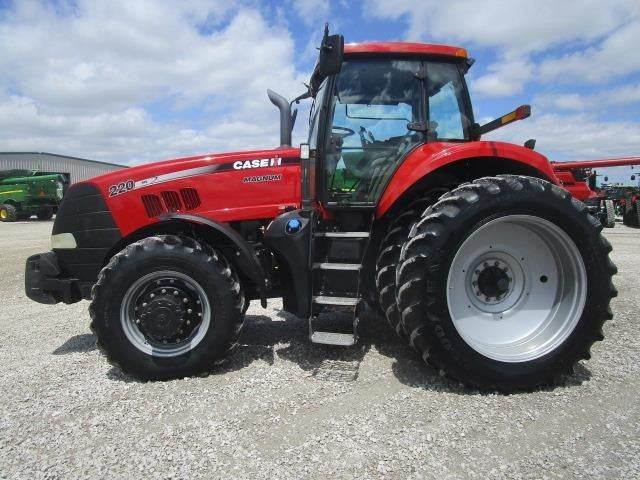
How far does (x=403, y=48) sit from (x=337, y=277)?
186 centimetres

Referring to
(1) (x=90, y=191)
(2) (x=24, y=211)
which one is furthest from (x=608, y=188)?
(2) (x=24, y=211)

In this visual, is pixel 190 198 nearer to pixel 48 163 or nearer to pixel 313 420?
pixel 313 420

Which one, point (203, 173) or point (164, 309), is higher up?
point (203, 173)

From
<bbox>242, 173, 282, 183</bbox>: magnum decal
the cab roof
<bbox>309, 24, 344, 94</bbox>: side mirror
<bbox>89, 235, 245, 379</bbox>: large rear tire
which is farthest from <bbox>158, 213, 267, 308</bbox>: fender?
the cab roof

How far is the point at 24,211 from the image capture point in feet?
73.0

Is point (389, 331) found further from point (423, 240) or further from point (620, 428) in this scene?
point (620, 428)

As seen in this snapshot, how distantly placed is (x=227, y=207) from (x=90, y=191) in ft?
3.66

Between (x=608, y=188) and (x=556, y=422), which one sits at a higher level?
(x=608, y=188)

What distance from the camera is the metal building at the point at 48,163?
126 ft

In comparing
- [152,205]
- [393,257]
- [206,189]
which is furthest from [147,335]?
[393,257]

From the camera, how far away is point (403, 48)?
11.6 ft

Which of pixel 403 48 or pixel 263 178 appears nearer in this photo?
pixel 403 48

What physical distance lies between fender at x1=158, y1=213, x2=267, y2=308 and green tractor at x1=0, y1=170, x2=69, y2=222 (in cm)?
2188

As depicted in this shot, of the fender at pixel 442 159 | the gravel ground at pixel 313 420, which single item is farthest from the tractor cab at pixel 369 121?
the gravel ground at pixel 313 420
